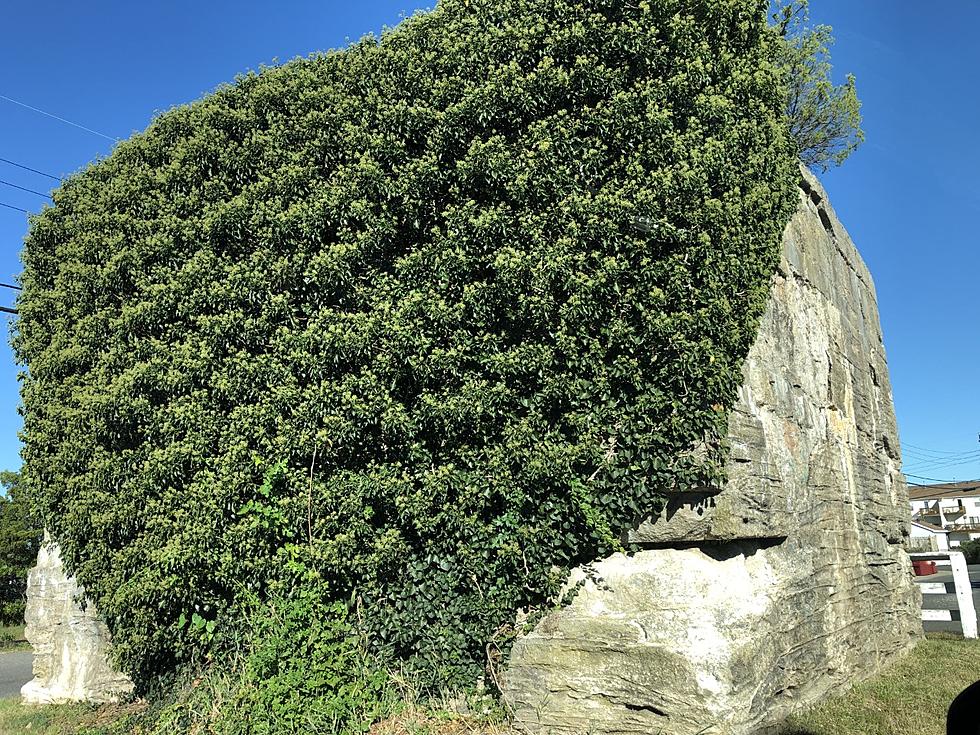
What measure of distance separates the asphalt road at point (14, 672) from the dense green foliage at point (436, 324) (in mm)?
5743

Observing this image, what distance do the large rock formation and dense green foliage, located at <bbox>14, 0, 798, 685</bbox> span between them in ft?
1.04

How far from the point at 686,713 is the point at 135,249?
6177mm

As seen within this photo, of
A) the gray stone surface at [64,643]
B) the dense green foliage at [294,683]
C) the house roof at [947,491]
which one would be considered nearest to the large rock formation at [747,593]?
the dense green foliage at [294,683]

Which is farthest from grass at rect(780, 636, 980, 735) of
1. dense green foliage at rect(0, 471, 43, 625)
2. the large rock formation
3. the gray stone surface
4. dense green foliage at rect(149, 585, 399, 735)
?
dense green foliage at rect(0, 471, 43, 625)

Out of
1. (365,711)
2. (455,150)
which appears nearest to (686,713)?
(365,711)

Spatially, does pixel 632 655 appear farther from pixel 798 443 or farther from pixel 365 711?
pixel 798 443

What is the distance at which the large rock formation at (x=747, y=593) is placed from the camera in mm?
4711

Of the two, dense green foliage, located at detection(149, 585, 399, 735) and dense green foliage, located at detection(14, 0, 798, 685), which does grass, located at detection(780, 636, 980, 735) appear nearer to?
dense green foliage, located at detection(14, 0, 798, 685)

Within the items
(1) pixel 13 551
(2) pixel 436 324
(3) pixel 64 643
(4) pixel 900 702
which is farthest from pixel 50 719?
(1) pixel 13 551

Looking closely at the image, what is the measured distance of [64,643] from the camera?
7387 mm

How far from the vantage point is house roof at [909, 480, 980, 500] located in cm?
6762

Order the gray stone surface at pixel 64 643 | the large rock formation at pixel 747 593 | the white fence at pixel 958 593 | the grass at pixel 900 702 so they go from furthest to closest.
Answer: the white fence at pixel 958 593, the gray stone surface at pixel 64 643, the grass at pixel 900 702, the large rock formation at pixel 747 593

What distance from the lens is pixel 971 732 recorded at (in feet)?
6.23

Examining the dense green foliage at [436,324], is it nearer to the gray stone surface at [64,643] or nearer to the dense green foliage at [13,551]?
the gray stone surface at [64,643]
